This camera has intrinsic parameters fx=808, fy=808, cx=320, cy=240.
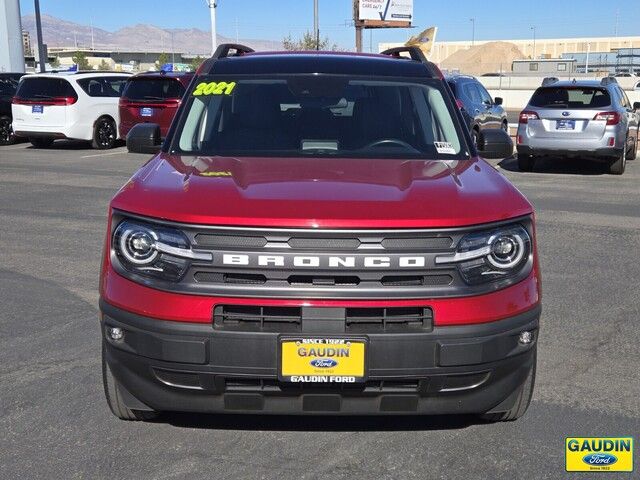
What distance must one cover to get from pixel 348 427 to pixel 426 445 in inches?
15.2

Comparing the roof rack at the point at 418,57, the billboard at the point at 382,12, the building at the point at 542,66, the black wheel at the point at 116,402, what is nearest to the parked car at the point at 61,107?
the roof rack at the point at 418,57

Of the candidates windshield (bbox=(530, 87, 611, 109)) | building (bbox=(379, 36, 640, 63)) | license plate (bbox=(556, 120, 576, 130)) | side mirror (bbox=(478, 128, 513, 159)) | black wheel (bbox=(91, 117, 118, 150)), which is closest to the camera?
side mirror (bbox=(478, 128, 513, 159))

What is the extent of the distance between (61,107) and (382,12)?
37.2 metres

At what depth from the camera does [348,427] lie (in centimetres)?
385

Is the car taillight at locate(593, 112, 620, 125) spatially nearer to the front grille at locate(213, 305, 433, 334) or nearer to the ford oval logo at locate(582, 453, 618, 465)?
the ford oval logo at locate(582, 453, 618, 465)

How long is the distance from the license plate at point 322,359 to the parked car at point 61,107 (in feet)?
52.6

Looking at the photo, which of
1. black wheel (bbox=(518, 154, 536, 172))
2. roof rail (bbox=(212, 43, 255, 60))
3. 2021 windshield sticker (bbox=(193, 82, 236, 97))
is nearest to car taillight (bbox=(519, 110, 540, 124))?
black wheel (bbox=(518, 154, 536, 172))

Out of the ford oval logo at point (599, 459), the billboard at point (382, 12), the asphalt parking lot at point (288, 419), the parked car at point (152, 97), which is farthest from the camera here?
the billboard at point (382, 12)

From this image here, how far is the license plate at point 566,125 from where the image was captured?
548 inches

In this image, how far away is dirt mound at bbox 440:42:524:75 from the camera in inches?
4528

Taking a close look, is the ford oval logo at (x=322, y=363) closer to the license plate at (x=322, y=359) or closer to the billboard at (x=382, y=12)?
the license plate at (x=322, y=359)

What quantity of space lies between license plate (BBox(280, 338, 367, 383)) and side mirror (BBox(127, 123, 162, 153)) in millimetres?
2515

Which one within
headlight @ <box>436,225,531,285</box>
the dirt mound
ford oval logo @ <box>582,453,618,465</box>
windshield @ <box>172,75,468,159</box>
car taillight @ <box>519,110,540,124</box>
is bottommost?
the dirt mound

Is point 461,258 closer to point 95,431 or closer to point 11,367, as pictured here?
point 95,431
